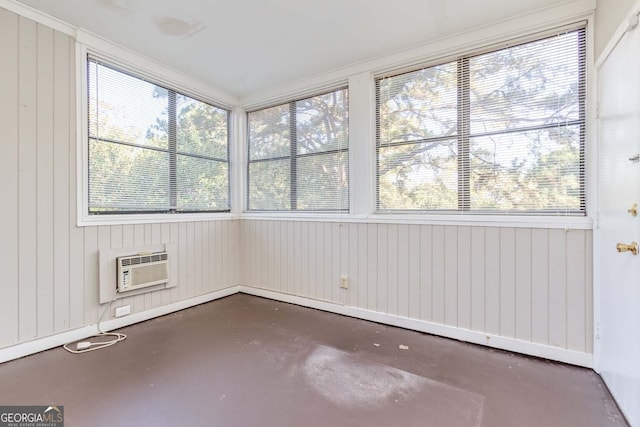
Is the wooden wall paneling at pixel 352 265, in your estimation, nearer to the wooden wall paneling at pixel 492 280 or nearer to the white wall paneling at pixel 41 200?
the wooden wall paneling at pixel 492 280

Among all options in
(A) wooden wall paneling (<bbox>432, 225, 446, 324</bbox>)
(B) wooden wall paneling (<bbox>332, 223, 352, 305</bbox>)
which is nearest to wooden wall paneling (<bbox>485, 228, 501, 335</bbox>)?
(A) wooden wall paneling (<bbox>432, 225, 446, 324</bbox>)

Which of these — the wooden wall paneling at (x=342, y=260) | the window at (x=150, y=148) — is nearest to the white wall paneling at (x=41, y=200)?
the window at (x=150, y=148)

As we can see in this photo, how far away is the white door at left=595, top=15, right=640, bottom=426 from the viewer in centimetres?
150

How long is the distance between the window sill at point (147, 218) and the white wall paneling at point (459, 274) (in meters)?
0.86

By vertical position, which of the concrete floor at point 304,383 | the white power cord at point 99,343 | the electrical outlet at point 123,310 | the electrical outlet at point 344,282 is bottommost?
the concrete floor at point 304,383

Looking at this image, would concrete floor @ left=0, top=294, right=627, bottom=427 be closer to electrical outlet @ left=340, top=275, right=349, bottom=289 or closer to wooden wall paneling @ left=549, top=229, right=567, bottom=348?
wooden wall paneling @ left=549, top=229, right=567, bottom=348

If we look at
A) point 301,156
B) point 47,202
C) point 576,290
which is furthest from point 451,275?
point 47,202

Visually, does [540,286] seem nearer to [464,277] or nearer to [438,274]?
[464,277]

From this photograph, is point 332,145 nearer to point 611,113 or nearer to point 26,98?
point 611,113

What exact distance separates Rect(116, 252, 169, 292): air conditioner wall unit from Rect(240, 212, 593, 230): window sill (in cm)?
144

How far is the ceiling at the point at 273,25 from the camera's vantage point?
7.29ft

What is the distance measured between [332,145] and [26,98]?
2.58 m

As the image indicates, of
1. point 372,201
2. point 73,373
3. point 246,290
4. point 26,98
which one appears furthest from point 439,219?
point 26,98

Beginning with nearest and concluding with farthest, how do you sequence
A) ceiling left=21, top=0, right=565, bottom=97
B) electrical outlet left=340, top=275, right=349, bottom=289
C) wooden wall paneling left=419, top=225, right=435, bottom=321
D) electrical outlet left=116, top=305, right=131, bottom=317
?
ceiling left=21, top=0, right=565, bottom=97 → wooden wall paneling left=419, top=225, right=435, bottom=321 → electrical outlet left=116, top=305, right=131, bottom=317 → electrical outlet left=340, top=275, right=349, bottom=289
